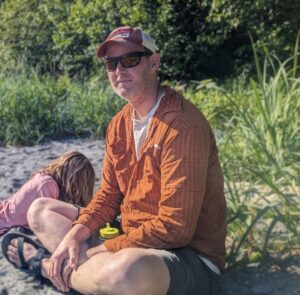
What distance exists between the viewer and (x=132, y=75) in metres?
3.17

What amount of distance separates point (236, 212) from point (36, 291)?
1114 millimetres

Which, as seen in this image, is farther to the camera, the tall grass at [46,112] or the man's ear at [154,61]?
the tall grass at [46,112]

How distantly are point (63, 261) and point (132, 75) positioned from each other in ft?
3.05

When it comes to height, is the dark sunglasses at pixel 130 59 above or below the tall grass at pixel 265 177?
above

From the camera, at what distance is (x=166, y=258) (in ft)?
9.46

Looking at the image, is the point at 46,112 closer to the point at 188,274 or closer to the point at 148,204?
the point at 148,204

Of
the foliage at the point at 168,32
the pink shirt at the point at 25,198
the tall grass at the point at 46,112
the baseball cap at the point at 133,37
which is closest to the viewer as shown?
the baseball cap at the point at 133,37

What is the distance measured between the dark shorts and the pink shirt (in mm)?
1218

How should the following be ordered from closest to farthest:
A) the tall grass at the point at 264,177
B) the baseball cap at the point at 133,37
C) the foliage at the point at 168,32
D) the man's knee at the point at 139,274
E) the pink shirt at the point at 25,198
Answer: the man's knee at the point at 139,274 → the baseball cap at the point at 133,37 → the tall grass at the point at 264,177 → the pink shirt at the point at 25,198 → the foliage at the point at 168,32

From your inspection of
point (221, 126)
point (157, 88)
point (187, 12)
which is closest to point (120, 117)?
point (157, 88)

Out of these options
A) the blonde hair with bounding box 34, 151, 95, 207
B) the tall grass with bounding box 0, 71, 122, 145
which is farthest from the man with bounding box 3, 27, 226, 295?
the tall grass with bounding box 0, 71, 122, 145

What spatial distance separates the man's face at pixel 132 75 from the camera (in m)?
3.17

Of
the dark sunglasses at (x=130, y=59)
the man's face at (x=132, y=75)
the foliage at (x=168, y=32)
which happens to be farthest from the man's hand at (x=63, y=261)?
the foliage at (x=168, y=32)

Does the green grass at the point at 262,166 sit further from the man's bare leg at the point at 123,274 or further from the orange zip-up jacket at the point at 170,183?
the man's bare leg at the point at 123,274
